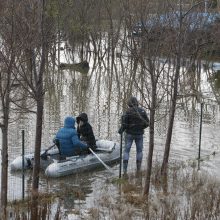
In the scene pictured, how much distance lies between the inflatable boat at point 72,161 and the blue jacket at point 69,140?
0.21 m

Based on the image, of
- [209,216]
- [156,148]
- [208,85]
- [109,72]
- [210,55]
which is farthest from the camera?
[210,55]

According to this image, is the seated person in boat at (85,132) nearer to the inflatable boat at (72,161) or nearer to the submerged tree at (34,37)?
the inflatable boat at (72,161)

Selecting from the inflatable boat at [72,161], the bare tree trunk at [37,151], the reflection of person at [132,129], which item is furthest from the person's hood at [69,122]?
the bare tree trunk at [37,151]

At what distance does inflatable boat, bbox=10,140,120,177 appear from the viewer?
14.3 meters

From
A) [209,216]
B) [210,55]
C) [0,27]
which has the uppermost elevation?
[210,55]

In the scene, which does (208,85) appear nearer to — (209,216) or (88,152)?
(88,152)

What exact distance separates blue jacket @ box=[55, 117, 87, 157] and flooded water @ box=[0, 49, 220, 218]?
2.44 ft

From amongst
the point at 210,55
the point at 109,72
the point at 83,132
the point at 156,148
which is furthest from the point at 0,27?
the point at 210,55

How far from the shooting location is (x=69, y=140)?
14805 millimetres

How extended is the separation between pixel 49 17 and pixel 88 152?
21.5ft

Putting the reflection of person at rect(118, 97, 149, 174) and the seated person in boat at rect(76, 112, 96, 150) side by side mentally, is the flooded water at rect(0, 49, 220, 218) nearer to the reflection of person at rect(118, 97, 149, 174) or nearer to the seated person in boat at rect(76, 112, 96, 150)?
the reflection of person at rect(118, 97, 149, 174)

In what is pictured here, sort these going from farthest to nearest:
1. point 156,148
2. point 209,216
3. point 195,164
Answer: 1. point 156,148
2. point 195,164
3. point 209,216

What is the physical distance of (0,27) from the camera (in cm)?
960

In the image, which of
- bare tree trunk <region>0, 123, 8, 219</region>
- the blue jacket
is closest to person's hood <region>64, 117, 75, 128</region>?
the blue jacket
